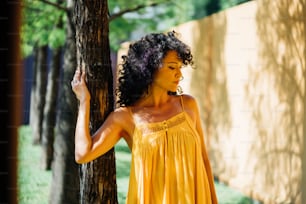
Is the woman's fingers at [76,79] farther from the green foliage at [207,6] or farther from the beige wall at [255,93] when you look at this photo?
the green foliage at [207,6]

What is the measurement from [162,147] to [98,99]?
0.45 meters

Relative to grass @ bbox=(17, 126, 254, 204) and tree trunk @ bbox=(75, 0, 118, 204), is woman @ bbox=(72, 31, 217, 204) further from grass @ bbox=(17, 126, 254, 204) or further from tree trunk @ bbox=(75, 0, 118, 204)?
grass @ bbox=(17, 126, 254, 204)

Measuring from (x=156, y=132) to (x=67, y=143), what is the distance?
277 centimetres

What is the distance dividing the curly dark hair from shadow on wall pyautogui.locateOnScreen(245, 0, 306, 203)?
8.16 ft

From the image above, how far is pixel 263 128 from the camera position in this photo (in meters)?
4.87

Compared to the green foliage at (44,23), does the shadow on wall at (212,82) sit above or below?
below

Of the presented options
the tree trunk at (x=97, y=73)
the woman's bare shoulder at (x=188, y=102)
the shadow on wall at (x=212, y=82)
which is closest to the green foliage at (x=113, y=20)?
the shadow on wall at (x=212, y=82)

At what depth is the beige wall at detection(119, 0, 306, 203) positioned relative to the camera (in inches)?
168

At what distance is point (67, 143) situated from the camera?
14.7ft

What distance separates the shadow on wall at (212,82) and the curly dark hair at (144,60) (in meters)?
3.92

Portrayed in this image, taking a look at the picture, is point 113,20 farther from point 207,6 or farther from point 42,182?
point 42,182

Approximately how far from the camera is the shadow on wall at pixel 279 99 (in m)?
4.18

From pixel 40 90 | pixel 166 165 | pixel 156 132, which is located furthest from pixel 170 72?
pixel 40 90

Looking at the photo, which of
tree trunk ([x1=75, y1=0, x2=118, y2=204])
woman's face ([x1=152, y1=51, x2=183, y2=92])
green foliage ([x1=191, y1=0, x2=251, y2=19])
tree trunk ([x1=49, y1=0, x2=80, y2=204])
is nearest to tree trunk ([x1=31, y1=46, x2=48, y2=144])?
green foliage ([x1=191, y1=0, x2=251, y2=19])
